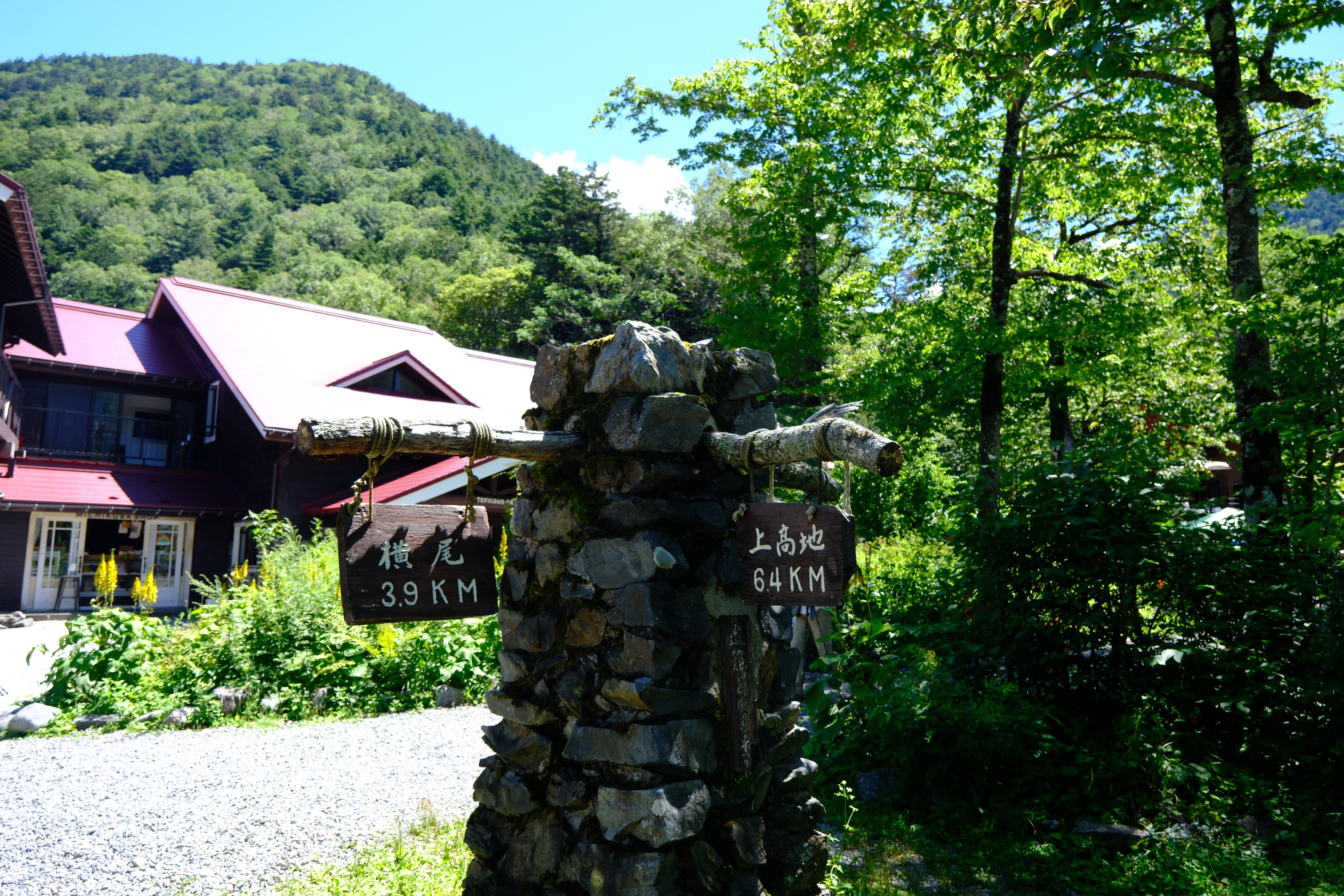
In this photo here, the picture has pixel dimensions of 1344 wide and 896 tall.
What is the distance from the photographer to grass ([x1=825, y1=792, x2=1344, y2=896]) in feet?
14.3

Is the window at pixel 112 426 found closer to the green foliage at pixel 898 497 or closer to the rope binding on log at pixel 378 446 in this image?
the green foliage at pixel 898 497

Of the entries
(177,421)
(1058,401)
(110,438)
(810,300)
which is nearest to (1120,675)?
(810,300)

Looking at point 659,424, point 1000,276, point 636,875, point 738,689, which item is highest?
point 1000,276

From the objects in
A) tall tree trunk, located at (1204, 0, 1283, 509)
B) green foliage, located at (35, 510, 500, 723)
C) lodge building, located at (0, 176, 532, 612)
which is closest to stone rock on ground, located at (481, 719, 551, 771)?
green foliage, located at (35, 510, 500, 723)

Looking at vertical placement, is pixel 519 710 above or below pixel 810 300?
below

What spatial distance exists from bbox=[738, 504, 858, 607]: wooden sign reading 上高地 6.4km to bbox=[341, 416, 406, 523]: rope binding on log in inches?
56.5

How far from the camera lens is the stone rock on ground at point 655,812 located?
322cm

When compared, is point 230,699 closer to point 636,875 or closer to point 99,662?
point 99,662

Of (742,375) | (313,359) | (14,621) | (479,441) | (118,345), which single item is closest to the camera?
(479,441)

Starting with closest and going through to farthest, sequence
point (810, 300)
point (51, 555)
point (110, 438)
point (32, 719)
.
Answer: point (32, 719) → point (810, 300) → point (51, 555) → point (110, 438)

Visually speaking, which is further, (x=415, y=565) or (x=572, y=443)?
(x=572, y=443)

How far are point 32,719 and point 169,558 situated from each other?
1087 centimetres

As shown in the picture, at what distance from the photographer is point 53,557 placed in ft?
55.6

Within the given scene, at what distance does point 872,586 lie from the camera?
29.2ft
